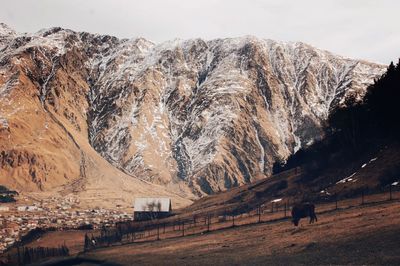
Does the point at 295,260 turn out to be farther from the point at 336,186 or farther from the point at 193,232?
the point at 336,186

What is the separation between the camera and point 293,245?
2496 inches

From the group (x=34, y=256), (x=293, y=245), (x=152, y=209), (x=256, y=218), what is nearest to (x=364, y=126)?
(x=256, y=218)

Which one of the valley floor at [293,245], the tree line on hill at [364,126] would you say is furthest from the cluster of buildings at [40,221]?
the valley floor at [293,245]

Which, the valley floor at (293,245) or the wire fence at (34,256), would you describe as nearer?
the valley floor at (293,245)

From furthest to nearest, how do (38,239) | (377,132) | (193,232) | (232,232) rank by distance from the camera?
(38,239), (377,132), (193,232), (232,232)

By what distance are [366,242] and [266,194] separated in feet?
296

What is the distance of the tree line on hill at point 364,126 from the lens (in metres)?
122

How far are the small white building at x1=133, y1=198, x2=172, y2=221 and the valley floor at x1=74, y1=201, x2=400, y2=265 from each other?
75.7 m

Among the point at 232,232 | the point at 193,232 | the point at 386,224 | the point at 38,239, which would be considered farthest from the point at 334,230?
the point at 38,239

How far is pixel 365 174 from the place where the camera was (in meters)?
115

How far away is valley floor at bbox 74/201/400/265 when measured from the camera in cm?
5388

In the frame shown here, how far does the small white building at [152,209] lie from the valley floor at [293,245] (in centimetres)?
7565

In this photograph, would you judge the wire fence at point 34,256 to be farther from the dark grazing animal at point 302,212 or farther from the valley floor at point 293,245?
the dark grazing animal at point 302,212

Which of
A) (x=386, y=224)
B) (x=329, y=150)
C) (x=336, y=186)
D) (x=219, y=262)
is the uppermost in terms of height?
(x=329, y=150)
